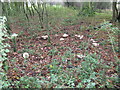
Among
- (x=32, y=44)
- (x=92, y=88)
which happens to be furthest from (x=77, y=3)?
(x=92, y=88)

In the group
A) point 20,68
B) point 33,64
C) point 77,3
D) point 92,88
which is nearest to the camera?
point 92,88

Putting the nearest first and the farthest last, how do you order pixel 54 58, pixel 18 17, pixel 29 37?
pixel 54 58
pixel 29 37
pixel 18 17

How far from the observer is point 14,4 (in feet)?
33.4

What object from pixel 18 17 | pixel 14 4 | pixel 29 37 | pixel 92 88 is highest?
pixel 14 4

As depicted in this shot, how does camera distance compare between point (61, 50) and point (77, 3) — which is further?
point (77, 3)

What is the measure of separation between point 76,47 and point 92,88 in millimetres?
2787

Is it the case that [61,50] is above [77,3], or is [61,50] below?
below

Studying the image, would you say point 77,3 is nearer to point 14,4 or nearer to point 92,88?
point 14,4

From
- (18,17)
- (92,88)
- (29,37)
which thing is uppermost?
(18,17)

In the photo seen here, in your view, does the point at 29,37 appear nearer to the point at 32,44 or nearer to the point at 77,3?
the point at 32,44

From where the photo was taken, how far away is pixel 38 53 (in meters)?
5.17

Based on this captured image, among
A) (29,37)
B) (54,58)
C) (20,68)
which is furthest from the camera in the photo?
(29,37)

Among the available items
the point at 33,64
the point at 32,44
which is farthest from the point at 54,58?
the point at 32,44

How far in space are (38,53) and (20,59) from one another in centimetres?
72
